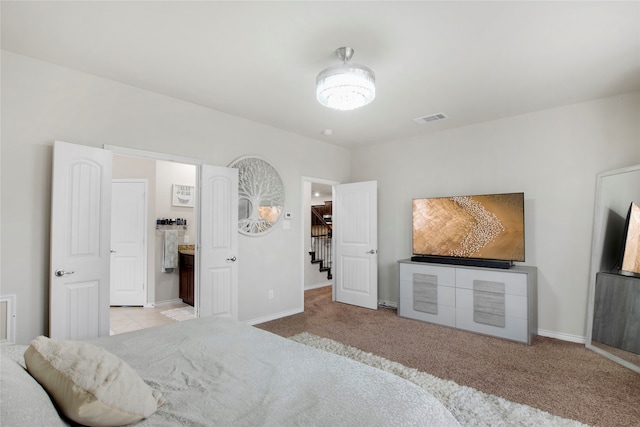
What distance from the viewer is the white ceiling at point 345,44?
2127 mm

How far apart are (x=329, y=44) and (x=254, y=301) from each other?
314cm

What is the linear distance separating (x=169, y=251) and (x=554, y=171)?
5.39 meters

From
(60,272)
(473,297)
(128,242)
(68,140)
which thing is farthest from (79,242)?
(473,297)

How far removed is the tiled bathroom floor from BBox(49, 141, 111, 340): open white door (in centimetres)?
Result: 136

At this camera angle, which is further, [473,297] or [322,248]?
[322,248]

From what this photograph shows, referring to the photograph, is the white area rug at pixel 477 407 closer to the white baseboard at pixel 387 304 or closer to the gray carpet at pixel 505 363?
the gray carpet at pixel 505 363

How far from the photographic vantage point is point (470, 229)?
14.0ft

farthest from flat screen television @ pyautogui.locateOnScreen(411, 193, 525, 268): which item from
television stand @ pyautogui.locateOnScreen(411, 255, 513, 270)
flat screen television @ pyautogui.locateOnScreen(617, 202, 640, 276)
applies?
flat screen television @ pyautogui.locateOnScreen(617, 202, 640, 276)

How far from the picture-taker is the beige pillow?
100 centimetres

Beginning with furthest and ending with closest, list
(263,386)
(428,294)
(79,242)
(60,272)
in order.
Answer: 1. (428,294)
2. (79,242)
3. (60,272)
4. (263,386)

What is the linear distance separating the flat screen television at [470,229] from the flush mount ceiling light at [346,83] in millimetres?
2397

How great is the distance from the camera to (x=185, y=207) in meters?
5.68

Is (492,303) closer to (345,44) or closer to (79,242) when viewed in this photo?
(345,44)

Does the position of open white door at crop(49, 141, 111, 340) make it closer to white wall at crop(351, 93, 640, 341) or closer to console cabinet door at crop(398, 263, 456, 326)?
console cabinet door at crop(398, 263, 456, 326)
